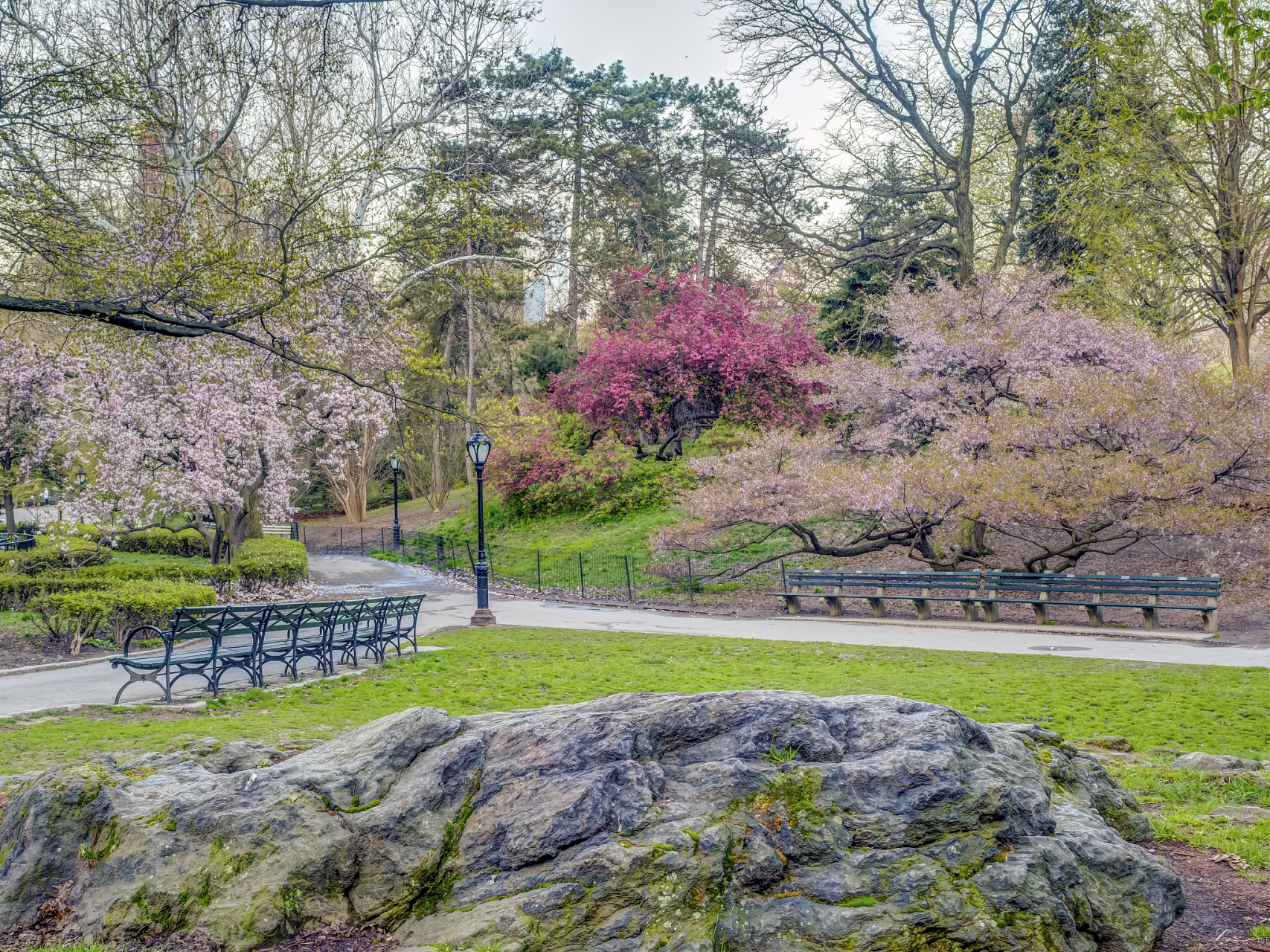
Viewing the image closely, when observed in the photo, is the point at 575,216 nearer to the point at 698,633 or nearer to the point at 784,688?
the point at 698,633

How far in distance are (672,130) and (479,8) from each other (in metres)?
22.4

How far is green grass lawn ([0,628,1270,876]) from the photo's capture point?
6199 mm

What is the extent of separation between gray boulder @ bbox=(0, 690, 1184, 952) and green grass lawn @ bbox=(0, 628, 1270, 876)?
1874 mm

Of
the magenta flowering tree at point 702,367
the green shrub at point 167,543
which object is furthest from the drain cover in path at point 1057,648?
the green shrub at point 167,543

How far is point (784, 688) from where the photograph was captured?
9125mm

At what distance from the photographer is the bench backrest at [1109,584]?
13.5m

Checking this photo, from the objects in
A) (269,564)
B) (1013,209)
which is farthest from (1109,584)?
(269,564)

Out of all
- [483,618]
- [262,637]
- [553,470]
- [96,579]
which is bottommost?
[483,618]

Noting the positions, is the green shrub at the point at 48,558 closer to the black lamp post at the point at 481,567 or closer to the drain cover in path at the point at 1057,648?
the black lamp post at the point at 481,567

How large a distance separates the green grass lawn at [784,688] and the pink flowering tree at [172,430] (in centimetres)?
781

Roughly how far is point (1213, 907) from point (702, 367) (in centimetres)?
2344

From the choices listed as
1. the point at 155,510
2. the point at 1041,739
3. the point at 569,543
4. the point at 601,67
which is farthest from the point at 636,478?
the point at 1041,739

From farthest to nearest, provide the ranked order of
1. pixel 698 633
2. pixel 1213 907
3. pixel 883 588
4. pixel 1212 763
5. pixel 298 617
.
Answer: pixel 883 588, pixel 698 633, pixel 298 617, pixel 1212 763, pixel 1213 907

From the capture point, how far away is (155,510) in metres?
18.0
